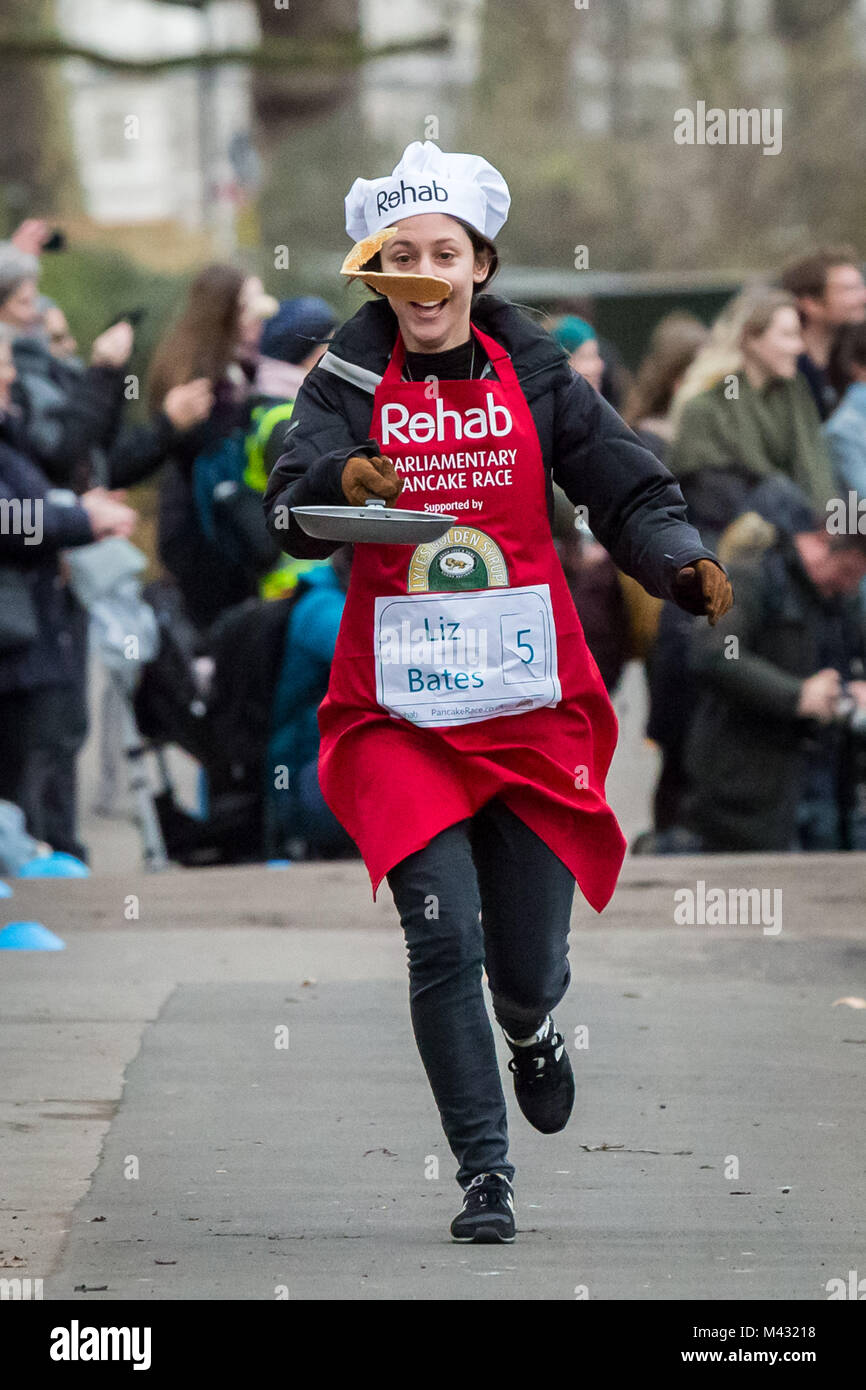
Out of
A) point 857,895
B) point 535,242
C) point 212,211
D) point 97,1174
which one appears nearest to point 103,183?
point 212,211

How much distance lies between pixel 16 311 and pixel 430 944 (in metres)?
5.14

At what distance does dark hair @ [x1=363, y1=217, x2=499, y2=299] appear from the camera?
464cm

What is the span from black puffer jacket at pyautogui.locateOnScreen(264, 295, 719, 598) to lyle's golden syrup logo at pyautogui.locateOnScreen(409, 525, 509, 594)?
0.63 ft

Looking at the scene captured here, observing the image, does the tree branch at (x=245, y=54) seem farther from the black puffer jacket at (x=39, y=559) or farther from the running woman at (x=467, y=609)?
the running woman at (x=467, y=609)

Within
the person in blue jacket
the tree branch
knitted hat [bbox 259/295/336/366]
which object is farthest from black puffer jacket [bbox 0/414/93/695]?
the tree branch

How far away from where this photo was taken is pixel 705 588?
14.5 feet

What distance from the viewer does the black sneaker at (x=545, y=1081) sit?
4879mm

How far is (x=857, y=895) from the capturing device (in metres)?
8.19

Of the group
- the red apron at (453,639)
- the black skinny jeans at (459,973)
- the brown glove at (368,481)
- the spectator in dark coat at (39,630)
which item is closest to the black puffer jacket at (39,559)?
the spectator in dark coat at (39,630)

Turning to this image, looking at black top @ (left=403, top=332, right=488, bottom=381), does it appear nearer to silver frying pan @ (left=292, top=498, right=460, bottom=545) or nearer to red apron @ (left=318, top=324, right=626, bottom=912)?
red apron @ (left=318, top=324, right=626, bottom=912)

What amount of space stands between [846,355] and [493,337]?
5.29m

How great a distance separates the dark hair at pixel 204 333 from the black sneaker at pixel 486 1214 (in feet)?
16.9

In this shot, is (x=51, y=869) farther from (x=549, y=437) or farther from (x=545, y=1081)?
(x=549, y=437)
